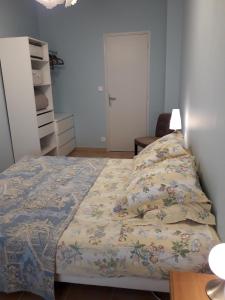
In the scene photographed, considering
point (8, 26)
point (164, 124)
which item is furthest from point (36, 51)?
point (164, 124)

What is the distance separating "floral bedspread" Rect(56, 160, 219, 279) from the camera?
1330 mm

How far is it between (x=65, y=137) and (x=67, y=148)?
0.75ft

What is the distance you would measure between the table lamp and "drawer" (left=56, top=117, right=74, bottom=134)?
3529mm

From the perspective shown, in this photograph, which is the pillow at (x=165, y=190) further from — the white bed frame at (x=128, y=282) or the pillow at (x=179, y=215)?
the white bed frame at (x=128, y=282)

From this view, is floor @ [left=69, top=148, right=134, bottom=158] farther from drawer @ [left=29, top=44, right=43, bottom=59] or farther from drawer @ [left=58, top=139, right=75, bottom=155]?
drawer @ [left=29, top=44, right=43, bottom=59]

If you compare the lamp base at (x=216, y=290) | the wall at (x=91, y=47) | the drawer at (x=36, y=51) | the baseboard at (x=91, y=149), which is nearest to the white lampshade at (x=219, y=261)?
the lamp base at (x=216, y=290)

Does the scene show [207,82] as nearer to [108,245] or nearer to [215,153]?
[215,153]

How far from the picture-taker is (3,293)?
1639mm

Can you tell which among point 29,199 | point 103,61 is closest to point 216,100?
point 29,199

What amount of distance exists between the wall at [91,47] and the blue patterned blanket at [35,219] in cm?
248

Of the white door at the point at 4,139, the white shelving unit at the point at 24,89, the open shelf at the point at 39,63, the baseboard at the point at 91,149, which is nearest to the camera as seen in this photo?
the white shelving unit at the point at 24,89

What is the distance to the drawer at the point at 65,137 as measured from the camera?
428 centimetres

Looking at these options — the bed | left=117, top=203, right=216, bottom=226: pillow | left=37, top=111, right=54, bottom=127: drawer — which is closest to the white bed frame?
the bed

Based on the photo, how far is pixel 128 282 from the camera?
1457 mm
